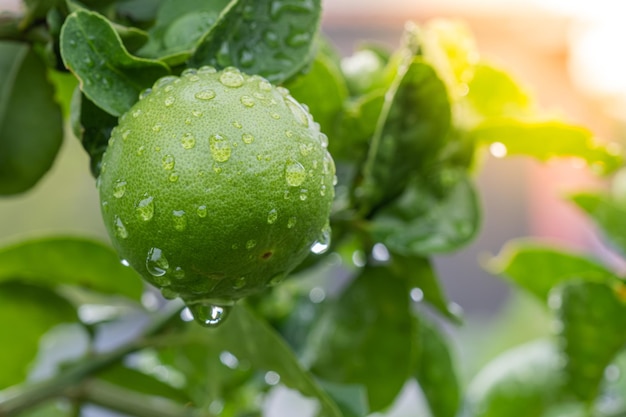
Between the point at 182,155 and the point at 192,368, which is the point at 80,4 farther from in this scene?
the point at 192,368

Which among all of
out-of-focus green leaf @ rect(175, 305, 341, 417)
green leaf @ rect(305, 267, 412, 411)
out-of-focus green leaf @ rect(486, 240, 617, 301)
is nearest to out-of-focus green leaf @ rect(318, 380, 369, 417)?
green leaf @ rect(305, 267, 412, 411)

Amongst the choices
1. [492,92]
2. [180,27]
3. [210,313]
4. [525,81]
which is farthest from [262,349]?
[525,81]

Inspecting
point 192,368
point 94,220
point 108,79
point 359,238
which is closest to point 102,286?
point 192,368

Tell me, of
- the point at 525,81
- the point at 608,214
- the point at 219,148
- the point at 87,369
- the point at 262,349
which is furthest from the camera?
the point at 525,81

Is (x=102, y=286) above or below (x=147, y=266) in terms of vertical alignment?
below

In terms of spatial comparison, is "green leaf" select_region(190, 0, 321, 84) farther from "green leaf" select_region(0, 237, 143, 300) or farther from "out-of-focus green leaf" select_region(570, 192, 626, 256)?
"out-of-focus green leaf" select_region(570, 192, 626, 256)

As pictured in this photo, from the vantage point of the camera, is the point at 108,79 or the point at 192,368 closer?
the point at 108,79

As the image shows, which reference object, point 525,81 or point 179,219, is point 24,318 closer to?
point 179,219
